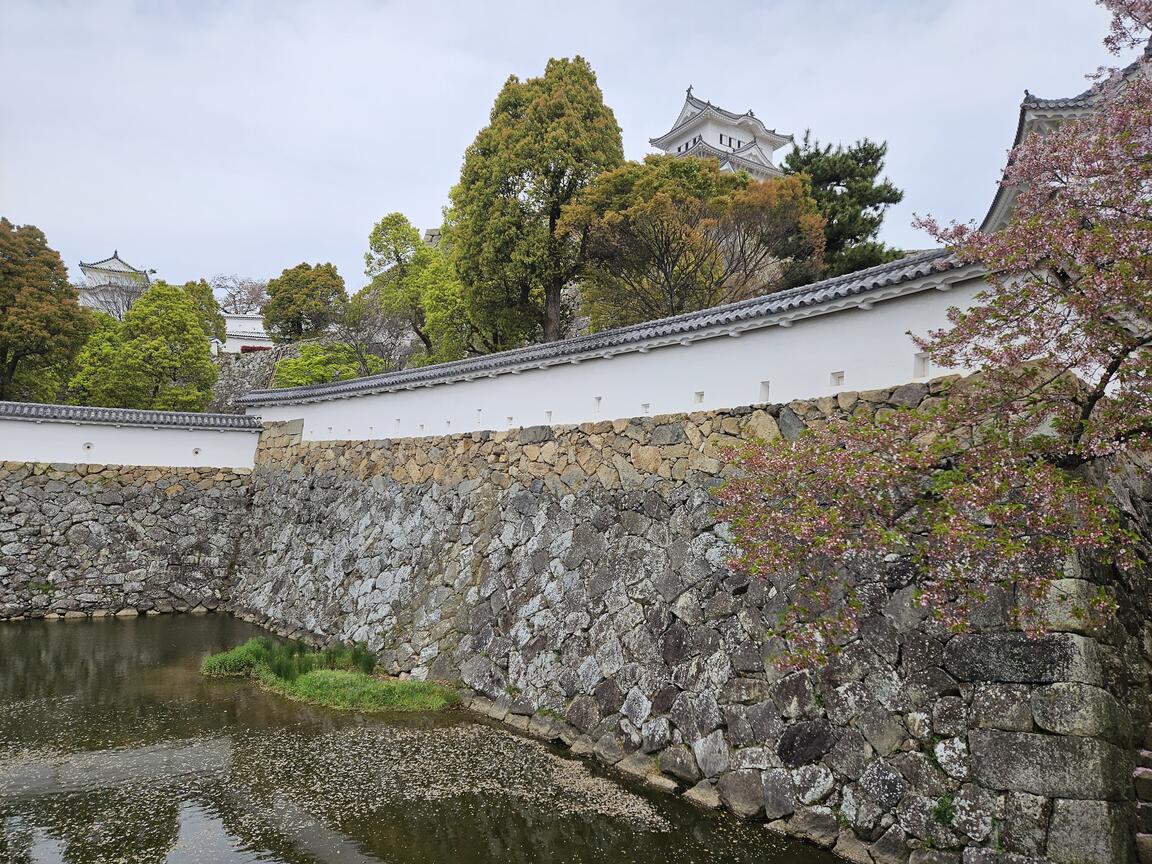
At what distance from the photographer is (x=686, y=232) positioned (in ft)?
48.4

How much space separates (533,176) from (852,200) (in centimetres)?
828

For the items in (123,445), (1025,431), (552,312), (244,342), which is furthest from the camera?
(244,342)

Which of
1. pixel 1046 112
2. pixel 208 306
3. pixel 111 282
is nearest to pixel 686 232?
pixel 1046 112

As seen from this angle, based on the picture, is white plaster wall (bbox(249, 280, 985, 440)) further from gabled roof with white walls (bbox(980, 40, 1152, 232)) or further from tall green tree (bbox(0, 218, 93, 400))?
tall green tree (bbox(0, 218, 93, 400))

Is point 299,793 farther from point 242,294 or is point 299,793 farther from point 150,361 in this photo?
point 242,294

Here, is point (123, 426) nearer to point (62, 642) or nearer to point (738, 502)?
point (62, 642)

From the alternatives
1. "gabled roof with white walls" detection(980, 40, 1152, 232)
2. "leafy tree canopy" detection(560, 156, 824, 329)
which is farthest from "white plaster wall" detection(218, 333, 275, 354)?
"gabled roof with white walls" detection(980, 40, 1152, 232)

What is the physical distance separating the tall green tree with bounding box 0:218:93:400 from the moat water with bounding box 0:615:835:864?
13559mm

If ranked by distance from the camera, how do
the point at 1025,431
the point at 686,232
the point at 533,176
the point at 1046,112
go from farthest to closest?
the point at 533,176 < the point at 686,232 < the point at 1046,112 < the point at 1025,431

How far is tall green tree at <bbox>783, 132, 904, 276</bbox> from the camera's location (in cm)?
1798

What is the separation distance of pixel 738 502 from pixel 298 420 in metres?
12.6

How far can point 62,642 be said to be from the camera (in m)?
12.1

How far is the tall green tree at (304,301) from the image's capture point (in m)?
31.5

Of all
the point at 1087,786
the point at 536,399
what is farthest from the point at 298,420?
the point at 1087,786
